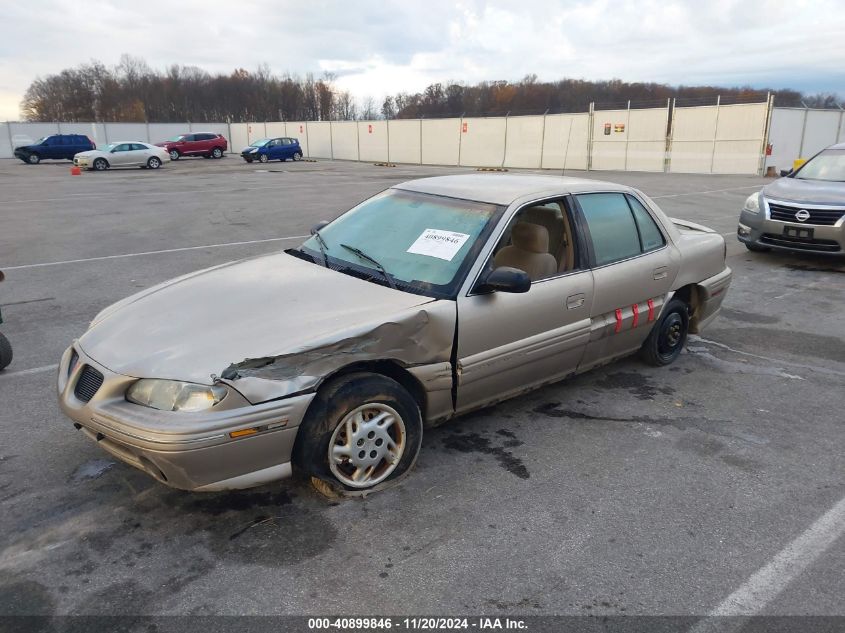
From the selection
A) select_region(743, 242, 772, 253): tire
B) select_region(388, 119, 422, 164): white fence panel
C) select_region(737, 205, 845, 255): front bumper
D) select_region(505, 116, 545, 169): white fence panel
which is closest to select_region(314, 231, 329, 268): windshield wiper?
select_region(737, 205, 845, 255): front bumper

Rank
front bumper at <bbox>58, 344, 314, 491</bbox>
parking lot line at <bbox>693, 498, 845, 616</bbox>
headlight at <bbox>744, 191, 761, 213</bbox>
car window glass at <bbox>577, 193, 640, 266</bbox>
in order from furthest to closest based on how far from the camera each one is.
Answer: headlight at <bbox>744, 191, 761, 213</bbox>, car window glass at <bbox>577, 193, 640, 266</bbox>, front bumper at <bbox>58, 344, 314, 491</bbox>, parking lot line at <bbox>693, 498, 845, 616</bbox>

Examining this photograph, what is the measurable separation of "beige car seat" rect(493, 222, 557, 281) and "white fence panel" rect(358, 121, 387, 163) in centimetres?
3994

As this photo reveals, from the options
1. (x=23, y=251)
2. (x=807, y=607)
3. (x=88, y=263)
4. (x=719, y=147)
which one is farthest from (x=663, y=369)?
(x=719, y=147)

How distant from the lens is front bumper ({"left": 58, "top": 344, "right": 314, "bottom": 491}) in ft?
8.85

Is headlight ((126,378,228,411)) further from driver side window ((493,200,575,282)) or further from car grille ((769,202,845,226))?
car grille ((769,202,845,226))

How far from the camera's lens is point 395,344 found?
3.21m

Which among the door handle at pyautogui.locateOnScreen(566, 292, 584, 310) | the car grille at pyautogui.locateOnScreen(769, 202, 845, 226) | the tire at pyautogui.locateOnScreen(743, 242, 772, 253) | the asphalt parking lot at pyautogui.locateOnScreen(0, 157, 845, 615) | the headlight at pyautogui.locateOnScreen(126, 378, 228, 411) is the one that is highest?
the car grille at pyautogui.locateOnScreen(769, 202, 845, 226)

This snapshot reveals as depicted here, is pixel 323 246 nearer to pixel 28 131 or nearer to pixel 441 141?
pixel 441 141

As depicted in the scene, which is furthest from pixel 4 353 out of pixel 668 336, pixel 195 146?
pixel 195 146

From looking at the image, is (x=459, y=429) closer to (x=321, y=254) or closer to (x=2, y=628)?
(x=321, y=254)

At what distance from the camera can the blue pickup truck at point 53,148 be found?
3528cm

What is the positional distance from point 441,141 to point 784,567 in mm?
38198

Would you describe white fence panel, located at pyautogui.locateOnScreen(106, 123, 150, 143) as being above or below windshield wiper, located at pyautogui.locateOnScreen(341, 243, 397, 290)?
above

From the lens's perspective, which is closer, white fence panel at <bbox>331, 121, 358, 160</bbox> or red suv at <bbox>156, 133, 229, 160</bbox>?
red suv at <bbox>156, 133, 229, 160</bbox>
